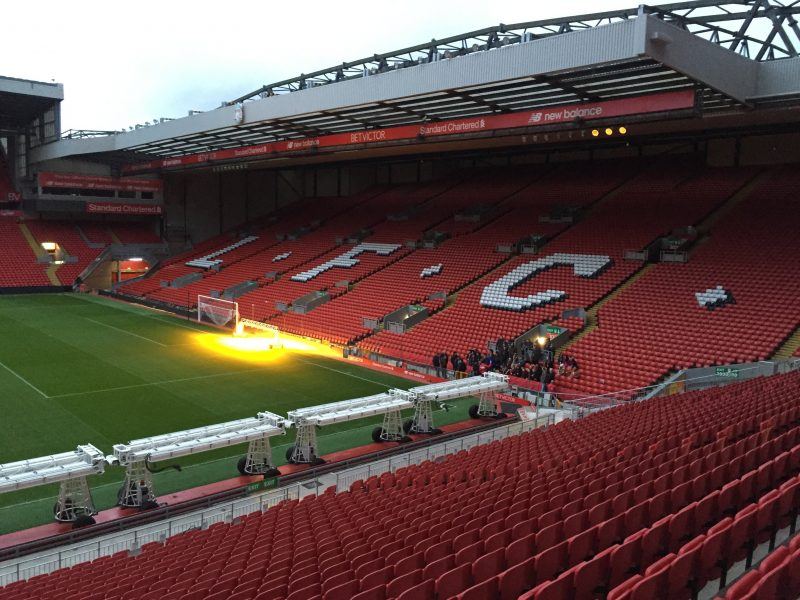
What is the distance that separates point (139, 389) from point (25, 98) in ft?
97.5

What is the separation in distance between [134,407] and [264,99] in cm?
1542

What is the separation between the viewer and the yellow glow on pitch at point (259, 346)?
26.8 m

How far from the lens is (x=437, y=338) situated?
1040 inches

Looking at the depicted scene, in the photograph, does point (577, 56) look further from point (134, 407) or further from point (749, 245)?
point (134, 407)

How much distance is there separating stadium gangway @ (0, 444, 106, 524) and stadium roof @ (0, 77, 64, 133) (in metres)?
35.9

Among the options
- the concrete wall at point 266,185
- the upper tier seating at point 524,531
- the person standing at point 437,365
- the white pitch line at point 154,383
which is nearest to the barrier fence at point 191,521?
the upper tier seating at point 524,531

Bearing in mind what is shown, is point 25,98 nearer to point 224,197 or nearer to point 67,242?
point 67,242

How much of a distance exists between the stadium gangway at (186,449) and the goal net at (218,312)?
19715 mm

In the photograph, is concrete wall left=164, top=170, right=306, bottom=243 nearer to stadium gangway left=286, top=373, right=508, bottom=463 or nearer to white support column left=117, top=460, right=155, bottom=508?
stadium gangway left=286, top=373, right=508, bottom=463

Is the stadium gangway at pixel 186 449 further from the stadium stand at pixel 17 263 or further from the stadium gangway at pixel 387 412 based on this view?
the stadium stand at pixel 17 263

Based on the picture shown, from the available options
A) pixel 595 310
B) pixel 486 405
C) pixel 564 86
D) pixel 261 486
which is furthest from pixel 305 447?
pixel 595 310

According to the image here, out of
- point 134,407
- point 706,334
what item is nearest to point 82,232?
point 134,407

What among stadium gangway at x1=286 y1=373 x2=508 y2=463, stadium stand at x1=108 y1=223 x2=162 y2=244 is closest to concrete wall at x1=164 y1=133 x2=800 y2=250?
stadium stand at x1=108 y1=223 x2=162 y2=244

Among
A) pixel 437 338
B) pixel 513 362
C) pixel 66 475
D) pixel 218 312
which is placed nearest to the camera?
pixel 66 475
